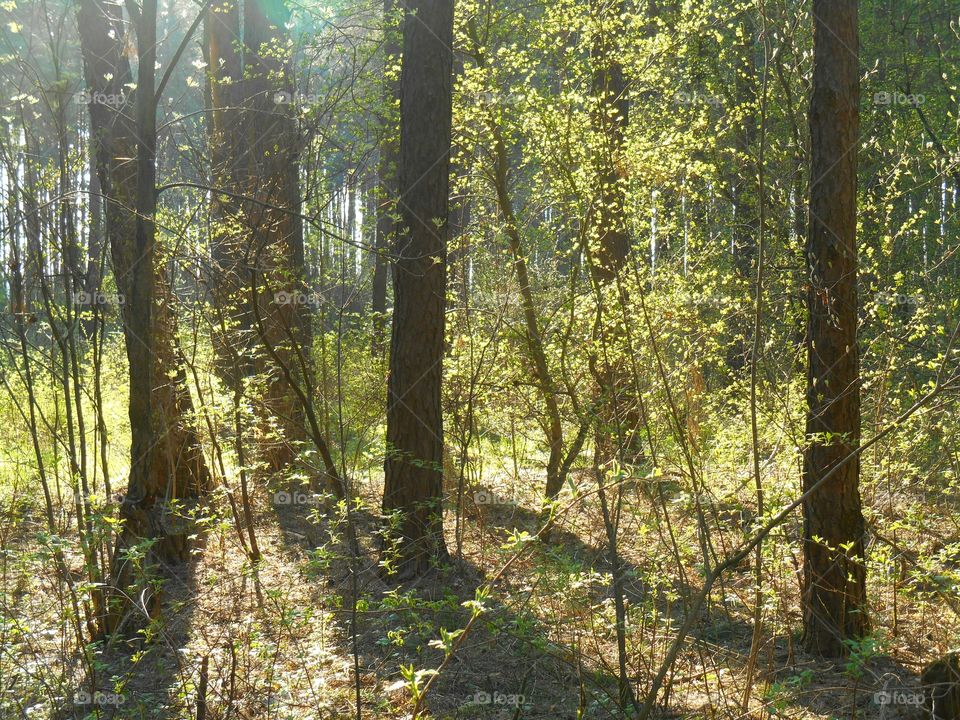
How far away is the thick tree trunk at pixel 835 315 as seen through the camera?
502 cm

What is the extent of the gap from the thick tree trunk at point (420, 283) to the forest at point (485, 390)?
3cm

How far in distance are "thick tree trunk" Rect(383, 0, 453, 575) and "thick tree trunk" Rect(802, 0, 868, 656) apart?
268cm

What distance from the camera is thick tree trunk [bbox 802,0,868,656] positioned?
5.02 meters

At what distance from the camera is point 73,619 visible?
→ 14.9 ft

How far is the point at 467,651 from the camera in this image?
17.0 feet

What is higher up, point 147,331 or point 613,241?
point 613,241

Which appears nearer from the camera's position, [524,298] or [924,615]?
[924,615]

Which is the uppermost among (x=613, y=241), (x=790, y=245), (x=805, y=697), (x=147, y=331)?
(x=613, y=241)

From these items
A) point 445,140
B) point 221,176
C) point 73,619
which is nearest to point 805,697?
point 73,619

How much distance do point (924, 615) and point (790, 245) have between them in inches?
97.7

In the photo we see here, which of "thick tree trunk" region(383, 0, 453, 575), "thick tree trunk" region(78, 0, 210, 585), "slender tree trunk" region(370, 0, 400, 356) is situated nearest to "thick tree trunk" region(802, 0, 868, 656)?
"slender tree trunk" region(370, 0, 400, 356)

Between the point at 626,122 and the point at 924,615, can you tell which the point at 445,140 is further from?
the point at 924,615

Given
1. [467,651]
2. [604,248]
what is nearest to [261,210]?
[604,248]

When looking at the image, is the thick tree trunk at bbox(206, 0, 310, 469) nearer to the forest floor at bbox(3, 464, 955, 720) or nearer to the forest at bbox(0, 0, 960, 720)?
the forest at bbox(0, 0, 960, 720)
